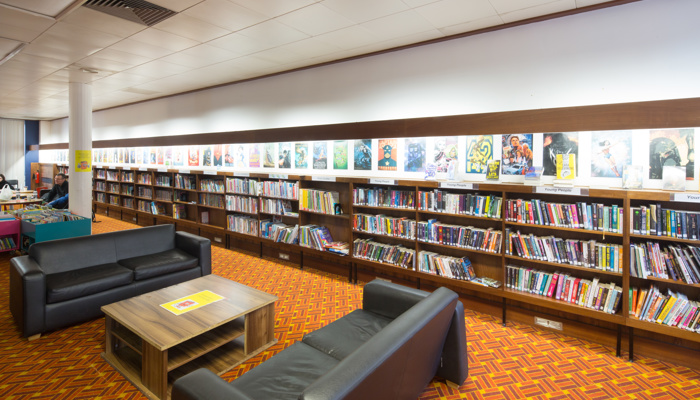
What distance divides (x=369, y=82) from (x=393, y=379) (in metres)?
4.55

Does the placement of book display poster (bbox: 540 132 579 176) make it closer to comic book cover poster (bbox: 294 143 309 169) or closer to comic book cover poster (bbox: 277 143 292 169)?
comic book cover poster (bbox: 294 143 309 169)

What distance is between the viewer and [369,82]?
5477mm

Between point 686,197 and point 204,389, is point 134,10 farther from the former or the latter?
point 686,197

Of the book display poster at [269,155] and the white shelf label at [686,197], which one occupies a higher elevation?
the book display poster at [269,155]

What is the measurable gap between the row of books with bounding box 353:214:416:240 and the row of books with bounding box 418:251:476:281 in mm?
341

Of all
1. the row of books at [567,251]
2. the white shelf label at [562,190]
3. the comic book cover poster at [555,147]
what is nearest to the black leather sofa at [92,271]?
the row of books at [567,251]

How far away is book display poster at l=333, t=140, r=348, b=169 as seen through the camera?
19.3ft

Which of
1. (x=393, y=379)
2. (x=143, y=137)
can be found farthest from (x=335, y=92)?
(x=143, y=137)

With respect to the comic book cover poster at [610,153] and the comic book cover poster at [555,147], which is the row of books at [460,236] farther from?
the comic book cover poster at [610,153]

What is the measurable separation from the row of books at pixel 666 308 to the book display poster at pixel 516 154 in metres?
1.58

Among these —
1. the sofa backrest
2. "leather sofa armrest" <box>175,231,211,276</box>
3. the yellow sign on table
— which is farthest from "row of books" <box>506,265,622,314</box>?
"leather sofa armrest" <box>175,231,211,276</box>

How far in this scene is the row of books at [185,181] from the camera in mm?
8344

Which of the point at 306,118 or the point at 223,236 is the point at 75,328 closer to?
the point at 223,236

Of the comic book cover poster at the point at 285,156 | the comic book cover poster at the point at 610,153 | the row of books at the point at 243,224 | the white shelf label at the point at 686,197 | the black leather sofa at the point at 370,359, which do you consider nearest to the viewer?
the black leather sofa at the point at 370,359
